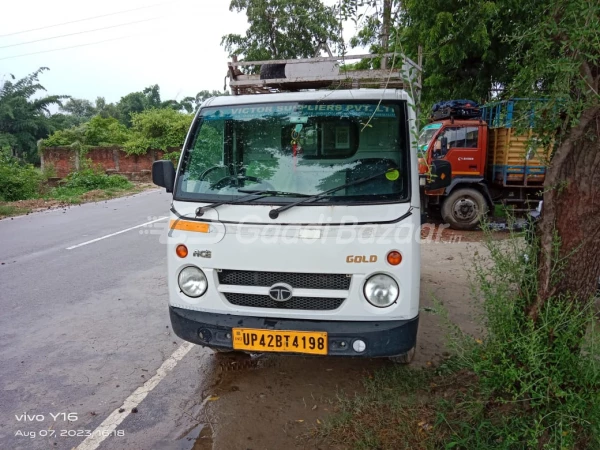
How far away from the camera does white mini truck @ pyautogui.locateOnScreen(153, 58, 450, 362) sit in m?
2.86

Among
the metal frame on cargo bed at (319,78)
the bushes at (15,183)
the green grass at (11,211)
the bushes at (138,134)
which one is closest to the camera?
the metal frame on cargo bed at (319,78)

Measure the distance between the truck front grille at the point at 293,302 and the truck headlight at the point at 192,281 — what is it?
0.84ft

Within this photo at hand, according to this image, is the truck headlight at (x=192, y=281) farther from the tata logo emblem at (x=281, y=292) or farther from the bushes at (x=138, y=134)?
the bushes at (x=138, y=134)

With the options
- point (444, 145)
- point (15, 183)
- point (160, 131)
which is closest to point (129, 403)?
point (444, 145)

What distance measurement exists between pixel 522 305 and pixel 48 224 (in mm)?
11189

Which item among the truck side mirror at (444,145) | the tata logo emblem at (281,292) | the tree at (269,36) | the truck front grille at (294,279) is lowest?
the tata logo emblem at (281,292)

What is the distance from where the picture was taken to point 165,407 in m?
3.23

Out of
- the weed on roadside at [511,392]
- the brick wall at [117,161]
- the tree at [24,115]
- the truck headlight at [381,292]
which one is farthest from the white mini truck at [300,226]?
the tree at [24,115]

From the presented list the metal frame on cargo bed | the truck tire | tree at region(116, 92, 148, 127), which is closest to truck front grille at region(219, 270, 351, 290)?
the metal frame on cargo bed

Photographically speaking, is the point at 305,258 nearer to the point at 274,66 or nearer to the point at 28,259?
the point at 274,66

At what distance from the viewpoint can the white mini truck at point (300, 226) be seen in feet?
9.39

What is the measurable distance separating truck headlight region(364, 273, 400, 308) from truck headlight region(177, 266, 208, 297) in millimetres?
1132

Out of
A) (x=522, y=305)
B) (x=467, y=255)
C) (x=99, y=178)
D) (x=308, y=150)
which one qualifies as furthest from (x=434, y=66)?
(x=99, y=178)

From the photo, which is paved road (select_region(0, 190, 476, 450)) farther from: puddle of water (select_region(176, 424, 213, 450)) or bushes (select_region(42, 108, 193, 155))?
bushes (select_region(42, 108, 193, 155))
